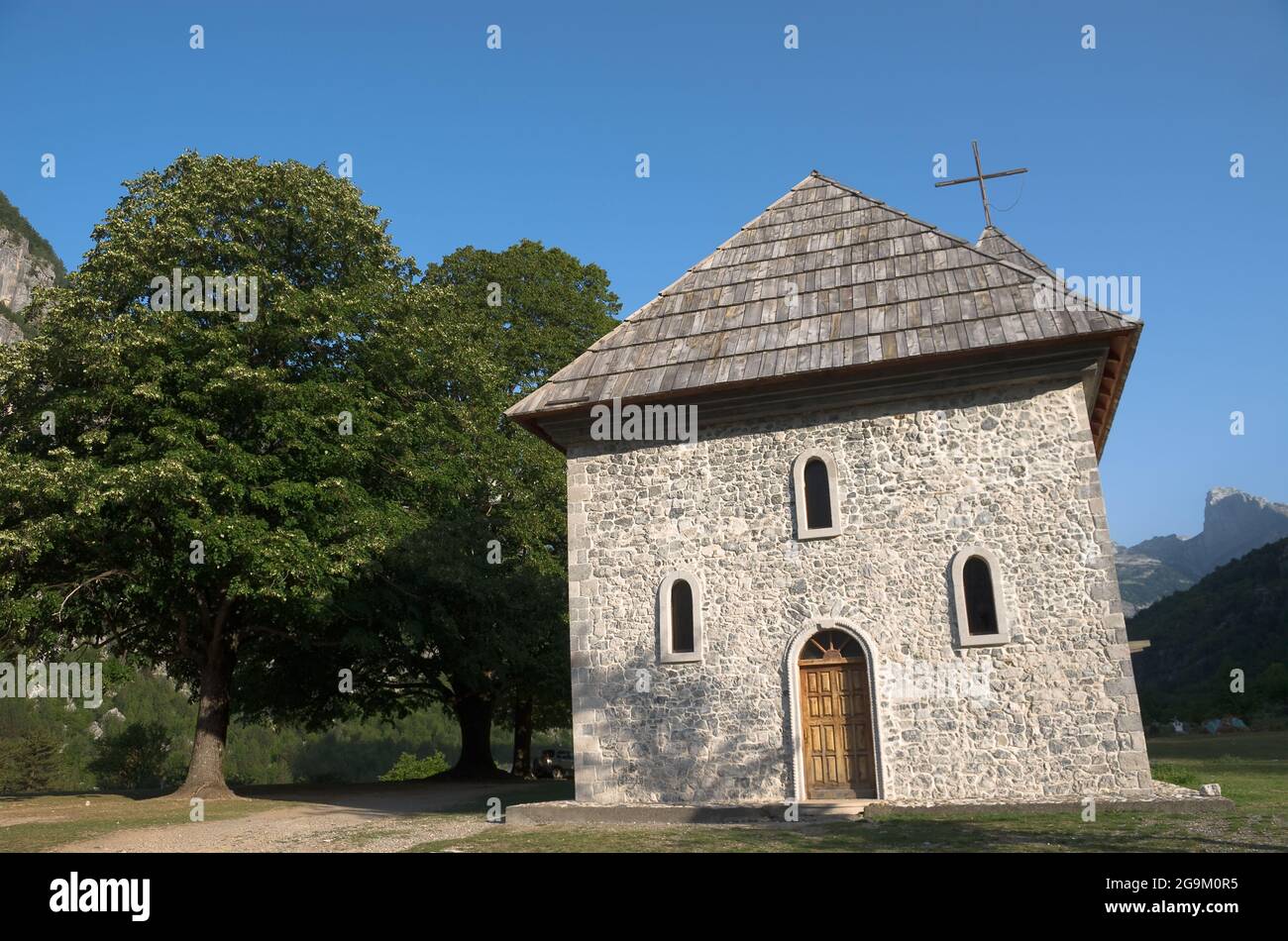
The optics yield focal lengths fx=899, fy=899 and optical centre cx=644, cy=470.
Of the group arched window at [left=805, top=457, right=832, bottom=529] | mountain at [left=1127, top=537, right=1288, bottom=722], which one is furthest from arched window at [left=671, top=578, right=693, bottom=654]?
mountain at [left=1127, top=537, right=1288, bottom=722]

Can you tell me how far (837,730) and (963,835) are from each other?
322cm

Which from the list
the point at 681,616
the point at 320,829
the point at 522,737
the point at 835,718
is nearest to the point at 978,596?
the point at 835,718

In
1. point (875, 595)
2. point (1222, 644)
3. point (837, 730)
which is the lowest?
point (1222, 644)

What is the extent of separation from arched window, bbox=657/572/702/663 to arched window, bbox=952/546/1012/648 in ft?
11.6

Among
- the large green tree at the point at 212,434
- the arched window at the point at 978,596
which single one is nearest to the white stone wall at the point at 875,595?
the arched window at the point at 978,596

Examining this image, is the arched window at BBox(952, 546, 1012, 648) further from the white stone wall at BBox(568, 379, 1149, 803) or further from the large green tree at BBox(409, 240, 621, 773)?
the large green tree at BBox(409, 240, 621, 773)

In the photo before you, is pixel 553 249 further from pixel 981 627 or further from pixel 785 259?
pixel 981 627

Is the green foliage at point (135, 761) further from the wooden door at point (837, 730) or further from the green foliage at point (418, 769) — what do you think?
the wooden door at point (837, 730)

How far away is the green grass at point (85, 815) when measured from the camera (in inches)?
488

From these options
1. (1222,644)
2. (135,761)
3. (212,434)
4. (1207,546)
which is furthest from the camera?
(1207,546)

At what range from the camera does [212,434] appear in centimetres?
1662

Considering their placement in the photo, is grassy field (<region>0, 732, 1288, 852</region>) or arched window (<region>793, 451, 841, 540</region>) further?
arched window (<region>793, 451, 841, 540</region>)

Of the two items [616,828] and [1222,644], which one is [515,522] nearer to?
[616,828]

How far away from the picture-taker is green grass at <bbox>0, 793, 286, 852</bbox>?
1240cm
